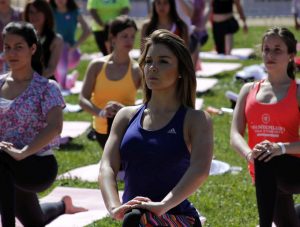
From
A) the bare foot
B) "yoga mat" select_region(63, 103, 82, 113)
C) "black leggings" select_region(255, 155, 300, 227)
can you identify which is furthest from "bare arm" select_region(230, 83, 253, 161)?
"yoga mat" select_region(63, 103, 82, 113)

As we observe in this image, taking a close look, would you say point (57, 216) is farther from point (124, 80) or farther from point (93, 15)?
point (93, 15)

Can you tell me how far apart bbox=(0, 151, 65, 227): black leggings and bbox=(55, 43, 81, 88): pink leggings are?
6631 mm

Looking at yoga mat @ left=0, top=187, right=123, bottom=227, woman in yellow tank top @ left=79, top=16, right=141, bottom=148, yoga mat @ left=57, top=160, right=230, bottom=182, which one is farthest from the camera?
yoga mat @ left=57, top=160, right=230, bottom=182

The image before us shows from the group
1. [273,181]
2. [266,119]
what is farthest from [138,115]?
[266,119]

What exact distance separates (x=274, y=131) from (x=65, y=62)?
7.41m

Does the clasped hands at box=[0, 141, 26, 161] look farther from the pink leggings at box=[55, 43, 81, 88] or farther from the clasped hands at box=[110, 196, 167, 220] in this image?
the pink leggings at box=[55, 43, 81, 88]

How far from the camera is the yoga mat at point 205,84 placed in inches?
502

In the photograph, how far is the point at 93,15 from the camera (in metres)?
13.1

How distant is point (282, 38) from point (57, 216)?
2.19 meters

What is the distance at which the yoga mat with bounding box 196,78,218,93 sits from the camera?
12758mm

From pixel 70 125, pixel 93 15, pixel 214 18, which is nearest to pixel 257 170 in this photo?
pixel 70 125

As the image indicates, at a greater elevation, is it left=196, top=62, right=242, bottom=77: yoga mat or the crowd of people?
the crowd of people

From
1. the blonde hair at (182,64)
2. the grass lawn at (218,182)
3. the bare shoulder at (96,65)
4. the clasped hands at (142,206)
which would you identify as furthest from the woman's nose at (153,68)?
the bare shoulder at (96,65)

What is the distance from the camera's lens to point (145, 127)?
14.4ft
